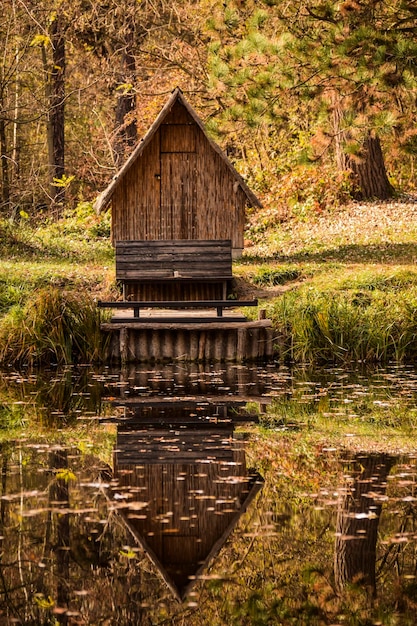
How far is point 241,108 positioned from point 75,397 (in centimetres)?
578

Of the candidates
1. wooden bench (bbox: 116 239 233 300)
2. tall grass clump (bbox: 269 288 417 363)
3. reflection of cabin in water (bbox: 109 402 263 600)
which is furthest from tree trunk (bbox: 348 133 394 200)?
reflection of cabin in water (bbox: 109 402 263 600)

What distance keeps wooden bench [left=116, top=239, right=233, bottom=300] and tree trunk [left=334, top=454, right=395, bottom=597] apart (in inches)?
407

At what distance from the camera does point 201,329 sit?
15812 mm

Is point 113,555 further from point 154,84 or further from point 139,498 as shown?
point 154,84

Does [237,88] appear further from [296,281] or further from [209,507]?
[209,507]

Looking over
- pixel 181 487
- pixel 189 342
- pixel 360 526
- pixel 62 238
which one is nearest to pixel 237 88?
pixel 189 342

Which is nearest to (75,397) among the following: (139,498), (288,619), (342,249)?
(139,498)

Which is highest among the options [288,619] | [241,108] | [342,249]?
[241,108]

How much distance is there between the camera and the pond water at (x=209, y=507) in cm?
623

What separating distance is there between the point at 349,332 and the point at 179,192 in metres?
6.82

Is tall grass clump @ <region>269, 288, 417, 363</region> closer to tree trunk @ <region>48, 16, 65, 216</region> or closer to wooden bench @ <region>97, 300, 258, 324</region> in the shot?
wooden bench @ <region>97, 300, 258, 324</region>

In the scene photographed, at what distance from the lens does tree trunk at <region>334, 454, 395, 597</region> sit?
261 inches

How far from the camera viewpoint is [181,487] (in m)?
8.54

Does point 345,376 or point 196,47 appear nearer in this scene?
point 345,376
